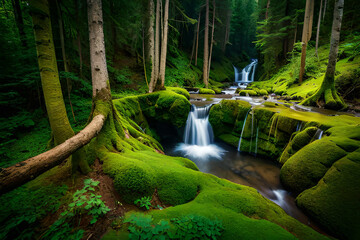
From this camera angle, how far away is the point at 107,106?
3.73 meters

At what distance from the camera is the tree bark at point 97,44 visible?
133 inches

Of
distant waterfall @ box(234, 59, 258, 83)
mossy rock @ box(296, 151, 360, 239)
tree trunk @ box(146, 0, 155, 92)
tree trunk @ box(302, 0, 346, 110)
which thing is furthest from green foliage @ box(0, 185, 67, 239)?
distant waterfall @ box(234, 59, 258, 83)

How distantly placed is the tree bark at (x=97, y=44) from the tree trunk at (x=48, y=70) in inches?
49.0

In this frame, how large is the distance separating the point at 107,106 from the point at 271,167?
23.9 ft

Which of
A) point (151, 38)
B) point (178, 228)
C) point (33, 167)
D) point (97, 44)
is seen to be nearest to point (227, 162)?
point (178, 228)

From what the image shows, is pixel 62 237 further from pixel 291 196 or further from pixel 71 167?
pixel 291 196

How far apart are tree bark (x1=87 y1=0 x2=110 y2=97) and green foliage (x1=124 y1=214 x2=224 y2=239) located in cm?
301

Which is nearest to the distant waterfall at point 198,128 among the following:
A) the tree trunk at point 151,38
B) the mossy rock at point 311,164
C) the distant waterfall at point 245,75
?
the tree trunk at point 151,38

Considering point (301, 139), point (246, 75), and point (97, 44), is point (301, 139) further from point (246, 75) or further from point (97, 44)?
point (246, 75)

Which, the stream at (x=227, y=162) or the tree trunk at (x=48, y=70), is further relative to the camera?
the stream at (x=227, y=162)

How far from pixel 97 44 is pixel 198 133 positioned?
7802 mm

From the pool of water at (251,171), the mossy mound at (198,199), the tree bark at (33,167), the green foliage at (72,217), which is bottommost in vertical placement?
the pool of water at (251,171)

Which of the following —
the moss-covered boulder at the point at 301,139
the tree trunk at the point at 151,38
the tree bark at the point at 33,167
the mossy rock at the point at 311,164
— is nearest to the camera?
the tree bark at the point at 33,167

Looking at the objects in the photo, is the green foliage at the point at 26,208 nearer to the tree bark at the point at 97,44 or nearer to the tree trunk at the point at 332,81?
the tree bark at the point at 97,44
